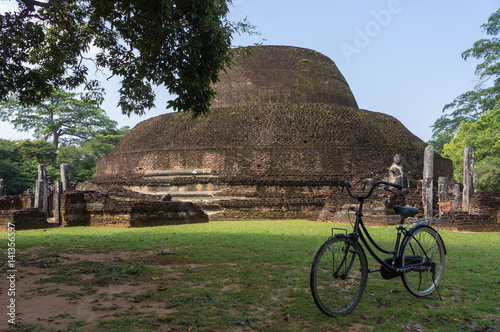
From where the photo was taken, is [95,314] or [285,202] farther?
[285,202]

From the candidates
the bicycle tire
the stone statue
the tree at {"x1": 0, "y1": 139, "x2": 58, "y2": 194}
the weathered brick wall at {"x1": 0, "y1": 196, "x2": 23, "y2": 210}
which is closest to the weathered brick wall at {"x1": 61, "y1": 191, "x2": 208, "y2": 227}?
the weathered brick wall at {"x1": 0, "y1": 196, "x2": 23, "y2": 210}

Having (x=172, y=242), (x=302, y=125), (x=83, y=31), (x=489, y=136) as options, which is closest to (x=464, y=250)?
(x=172, y=242)

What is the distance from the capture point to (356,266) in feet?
10.5

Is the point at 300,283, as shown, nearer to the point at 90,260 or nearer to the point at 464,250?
the point at 90,260

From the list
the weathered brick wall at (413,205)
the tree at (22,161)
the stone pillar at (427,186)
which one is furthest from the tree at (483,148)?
the tree at (22,161)

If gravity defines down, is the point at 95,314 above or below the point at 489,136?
below

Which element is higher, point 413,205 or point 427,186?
point 427,186

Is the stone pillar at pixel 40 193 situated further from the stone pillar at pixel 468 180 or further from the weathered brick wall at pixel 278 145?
the stone pillar at pixel 468 180

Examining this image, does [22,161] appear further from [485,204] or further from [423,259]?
[423,259]

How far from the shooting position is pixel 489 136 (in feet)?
78.7

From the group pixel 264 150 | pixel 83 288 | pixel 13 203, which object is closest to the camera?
pixel 83 288

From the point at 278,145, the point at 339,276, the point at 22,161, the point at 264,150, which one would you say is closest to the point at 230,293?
the point at 339,276

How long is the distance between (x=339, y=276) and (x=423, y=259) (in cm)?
99

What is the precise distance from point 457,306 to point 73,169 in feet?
106
